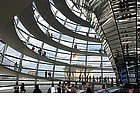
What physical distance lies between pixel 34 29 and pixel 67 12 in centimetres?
104

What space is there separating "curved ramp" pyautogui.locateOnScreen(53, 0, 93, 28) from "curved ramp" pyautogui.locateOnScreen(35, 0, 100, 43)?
0.77 ft

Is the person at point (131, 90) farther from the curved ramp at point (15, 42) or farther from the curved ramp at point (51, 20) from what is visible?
the curved ramp at point (51, 20)

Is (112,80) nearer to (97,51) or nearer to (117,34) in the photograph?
(97,51)

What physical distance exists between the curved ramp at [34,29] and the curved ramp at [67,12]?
27.8 inches

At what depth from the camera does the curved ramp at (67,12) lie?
14.0 ft

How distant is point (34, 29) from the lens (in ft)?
12.8

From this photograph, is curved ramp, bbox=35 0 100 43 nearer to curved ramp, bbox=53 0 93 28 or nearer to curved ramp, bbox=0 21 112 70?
curved ramp, bbox=53 0 93 28

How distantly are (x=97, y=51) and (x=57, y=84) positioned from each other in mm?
1274

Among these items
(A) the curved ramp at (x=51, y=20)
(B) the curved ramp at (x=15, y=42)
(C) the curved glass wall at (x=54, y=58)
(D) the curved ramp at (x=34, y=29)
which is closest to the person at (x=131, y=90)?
(C) the curved glass wall at (x=54, y=58)

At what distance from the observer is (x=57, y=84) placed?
3.42 m

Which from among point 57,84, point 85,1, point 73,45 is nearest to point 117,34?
point 85,1

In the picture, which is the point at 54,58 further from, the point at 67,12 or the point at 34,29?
the point at 67,12

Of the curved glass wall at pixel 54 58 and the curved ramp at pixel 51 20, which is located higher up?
the curved ramp at pixel 51 20

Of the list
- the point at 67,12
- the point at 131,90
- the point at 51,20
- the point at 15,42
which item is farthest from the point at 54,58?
the point at 131,90
